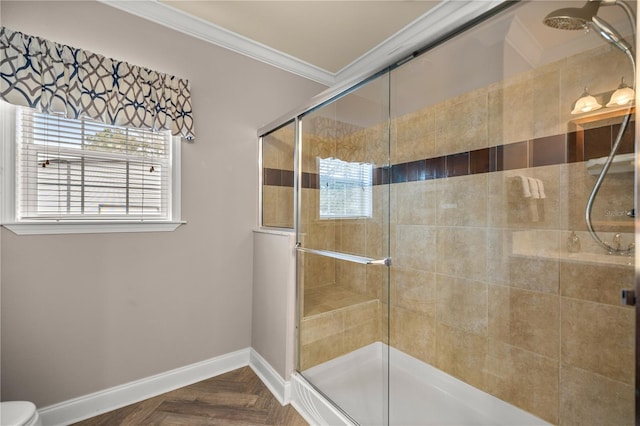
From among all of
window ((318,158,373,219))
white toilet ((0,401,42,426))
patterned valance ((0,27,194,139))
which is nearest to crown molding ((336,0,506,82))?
window ((318,158,373,219))

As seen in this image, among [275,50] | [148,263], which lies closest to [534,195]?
[275,50]

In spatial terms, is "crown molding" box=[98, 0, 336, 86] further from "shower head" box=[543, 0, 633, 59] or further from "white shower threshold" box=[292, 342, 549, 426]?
A: "white shower threshold" box=[292, 342, 549, 426]

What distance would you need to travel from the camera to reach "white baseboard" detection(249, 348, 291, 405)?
1811 mm

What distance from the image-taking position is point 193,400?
6.05ft

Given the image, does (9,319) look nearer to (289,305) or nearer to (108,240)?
(108,240)

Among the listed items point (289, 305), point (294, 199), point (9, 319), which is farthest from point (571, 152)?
point (9, 319)

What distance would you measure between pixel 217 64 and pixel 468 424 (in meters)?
2.94

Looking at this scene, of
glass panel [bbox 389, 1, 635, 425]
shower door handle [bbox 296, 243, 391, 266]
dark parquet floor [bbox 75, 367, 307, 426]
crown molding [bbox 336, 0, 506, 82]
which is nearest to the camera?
crown molding [bbox 336, 0, 506, 82]

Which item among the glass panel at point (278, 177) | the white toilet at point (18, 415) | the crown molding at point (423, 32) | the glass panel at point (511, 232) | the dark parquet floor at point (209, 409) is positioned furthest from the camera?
the glass panel at point (278, 177)

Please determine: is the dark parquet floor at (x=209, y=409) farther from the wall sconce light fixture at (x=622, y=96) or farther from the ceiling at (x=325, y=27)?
the wall sconce light fixture at (x=622, y=96)

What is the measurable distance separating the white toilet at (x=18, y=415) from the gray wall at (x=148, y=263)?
314 mm

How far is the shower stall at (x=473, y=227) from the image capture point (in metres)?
1.32

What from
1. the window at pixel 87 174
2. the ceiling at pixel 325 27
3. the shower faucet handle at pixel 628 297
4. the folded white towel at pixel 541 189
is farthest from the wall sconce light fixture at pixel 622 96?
the window at pixel 87 174

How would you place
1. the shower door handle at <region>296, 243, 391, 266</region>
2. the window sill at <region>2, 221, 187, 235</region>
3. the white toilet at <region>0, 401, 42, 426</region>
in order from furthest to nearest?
the window sill at <region>2, 221, 187, 235</region>, the shower door handle at <region>296, 243, 391, 266</region>, the white toilet at <region>0, 401, 42, 426</region>
